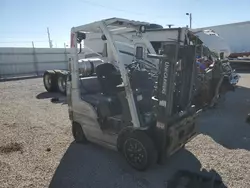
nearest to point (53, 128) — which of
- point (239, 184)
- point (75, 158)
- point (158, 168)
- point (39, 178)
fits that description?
point (75, 158)

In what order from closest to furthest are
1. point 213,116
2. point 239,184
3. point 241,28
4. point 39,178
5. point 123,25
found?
point 239,184, point 39,178, point 123,25, point 213,116, point 241,28

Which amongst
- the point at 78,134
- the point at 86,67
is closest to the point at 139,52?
the point at 86,67

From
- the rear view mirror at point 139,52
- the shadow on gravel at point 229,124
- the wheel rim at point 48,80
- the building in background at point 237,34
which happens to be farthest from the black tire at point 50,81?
the building in background at point 237,34

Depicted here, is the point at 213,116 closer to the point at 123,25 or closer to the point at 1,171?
the point at 123,25

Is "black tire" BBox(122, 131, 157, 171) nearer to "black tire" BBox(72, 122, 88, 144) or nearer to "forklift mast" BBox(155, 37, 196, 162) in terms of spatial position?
"forklift mast" BBox(155, 37, 196, 162)

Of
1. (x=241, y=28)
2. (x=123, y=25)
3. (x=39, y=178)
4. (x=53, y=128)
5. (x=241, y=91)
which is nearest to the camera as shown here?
(x=39, y=178)

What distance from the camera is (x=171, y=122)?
3834mm

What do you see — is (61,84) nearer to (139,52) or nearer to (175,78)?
(139,52)

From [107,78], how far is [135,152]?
5.88 ft

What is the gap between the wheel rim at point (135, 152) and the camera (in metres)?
3.84

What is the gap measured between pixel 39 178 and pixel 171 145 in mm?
2245

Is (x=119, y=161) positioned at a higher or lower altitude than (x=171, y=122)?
lower

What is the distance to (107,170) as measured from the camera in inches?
163

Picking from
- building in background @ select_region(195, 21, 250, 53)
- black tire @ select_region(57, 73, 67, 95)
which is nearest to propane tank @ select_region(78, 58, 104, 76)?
black tire @ select_region(57, 73, 67, 95)
